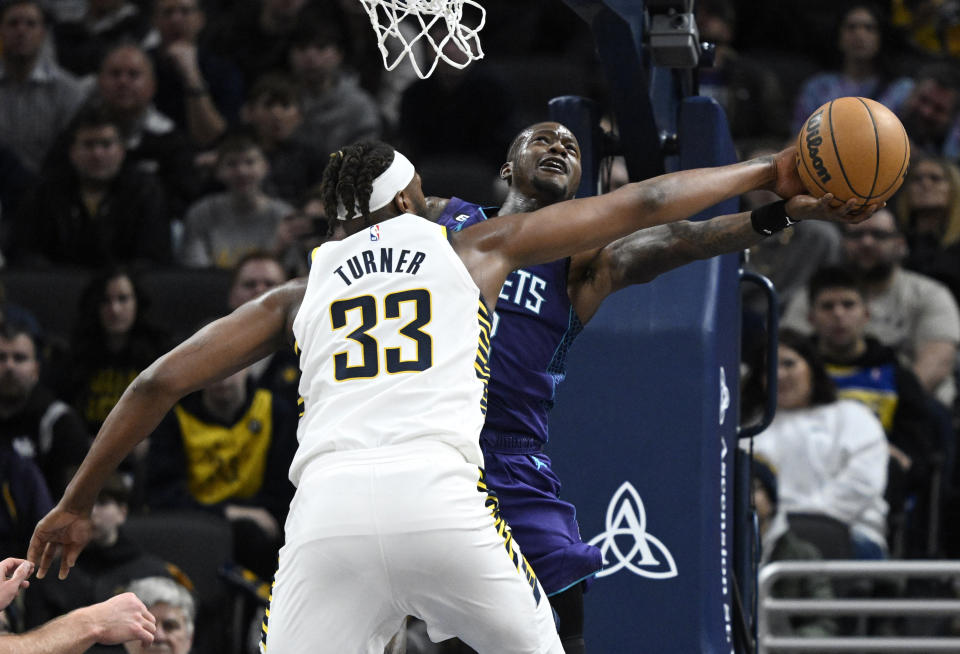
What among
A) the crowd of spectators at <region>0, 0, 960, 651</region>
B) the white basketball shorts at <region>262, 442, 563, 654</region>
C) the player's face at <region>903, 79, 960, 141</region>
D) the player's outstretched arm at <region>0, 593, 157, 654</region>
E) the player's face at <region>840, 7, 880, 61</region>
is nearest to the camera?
the white basketball shorts at <region>262, 442, 563, 654</region>

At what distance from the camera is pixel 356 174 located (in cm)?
479

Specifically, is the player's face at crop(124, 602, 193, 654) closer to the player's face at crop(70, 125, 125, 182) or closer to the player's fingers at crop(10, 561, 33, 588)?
the player's fingers at crop(10, 561, 33, 588)

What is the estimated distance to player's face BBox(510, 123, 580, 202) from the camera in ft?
17.7

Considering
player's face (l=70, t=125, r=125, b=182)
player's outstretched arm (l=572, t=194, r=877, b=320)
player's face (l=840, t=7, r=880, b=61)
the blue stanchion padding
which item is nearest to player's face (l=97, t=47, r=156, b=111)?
player's face (l=70, t=125, r=125, b=182)

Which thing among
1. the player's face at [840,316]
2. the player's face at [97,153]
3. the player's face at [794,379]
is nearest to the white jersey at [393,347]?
the player's face at [794,379]

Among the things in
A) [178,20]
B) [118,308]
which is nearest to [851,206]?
[118,308]

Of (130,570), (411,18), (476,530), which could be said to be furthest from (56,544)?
(411,18)

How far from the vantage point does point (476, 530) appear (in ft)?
14.2

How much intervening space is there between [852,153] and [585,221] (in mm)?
915

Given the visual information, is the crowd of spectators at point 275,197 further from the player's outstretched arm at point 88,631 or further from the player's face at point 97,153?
the player's outstretched arm at point 88,631

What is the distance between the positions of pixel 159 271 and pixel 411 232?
18.7 ft

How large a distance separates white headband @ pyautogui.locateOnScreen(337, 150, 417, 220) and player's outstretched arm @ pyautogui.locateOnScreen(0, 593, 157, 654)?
4.39ft

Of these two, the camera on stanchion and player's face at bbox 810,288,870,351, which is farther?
player's face at bbox 810,288,870,351

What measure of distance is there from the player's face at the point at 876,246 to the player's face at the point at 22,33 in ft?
19.2
